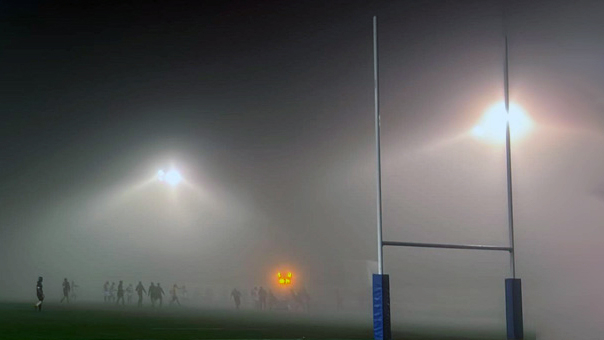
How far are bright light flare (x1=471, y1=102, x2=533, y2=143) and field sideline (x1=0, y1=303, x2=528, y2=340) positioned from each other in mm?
2315

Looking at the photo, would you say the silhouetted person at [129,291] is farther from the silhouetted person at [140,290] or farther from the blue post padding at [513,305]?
the blue post padding at [513,305]

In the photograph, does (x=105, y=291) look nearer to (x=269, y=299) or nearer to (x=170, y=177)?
(x=170, y=177)

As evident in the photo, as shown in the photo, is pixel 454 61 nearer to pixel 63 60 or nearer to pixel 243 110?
pixel 243 110

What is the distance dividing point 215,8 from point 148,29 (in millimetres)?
921

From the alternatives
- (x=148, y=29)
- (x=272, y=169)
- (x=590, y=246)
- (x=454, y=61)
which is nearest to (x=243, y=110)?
(x=272, y=169)

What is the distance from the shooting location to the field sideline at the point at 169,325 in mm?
7277

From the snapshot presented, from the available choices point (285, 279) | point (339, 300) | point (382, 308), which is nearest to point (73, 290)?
point (285, 279)

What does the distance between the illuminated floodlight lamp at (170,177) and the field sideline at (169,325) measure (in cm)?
179

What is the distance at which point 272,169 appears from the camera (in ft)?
30.2

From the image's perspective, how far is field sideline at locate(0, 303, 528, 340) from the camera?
7.28m

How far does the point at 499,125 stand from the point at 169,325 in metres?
4.53

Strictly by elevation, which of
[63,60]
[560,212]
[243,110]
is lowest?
[560,212]

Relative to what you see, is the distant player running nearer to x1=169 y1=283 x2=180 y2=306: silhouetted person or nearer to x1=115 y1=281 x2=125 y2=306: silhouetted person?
x1=115 y1=281 x2=125 y2=306: silhouetted person

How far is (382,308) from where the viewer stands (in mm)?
5223
